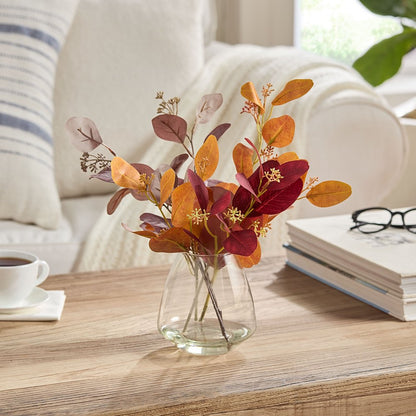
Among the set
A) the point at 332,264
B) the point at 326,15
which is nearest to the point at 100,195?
the point at 332,264

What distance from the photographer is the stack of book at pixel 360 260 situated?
895mm

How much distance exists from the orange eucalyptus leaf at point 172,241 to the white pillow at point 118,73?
1061mm

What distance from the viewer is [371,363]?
0.76m

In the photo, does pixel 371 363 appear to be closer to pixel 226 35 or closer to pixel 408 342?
pixel 408 342

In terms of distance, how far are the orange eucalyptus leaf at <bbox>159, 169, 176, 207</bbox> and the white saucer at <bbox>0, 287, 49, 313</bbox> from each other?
300 mm

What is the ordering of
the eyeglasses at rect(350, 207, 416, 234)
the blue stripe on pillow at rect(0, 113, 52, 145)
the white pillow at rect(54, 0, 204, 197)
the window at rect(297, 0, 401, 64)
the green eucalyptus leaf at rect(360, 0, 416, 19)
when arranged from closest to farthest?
the eyeglasses at rect(350, 207, 416, 234), the blue stripe on pillow at rect(0, 113, 52, 145), the white pillow at rect(54, 0, 204, 197), the green eucalyptus leaf at rect(360, 0, 416, 19), the window at rect(297, 0, 401, 64)

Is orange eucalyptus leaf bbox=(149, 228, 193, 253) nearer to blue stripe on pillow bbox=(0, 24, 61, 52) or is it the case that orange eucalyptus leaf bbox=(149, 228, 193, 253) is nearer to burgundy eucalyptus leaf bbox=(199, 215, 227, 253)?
burgundy eucalyptus leaf bbox=(199, 215, 227, 253)

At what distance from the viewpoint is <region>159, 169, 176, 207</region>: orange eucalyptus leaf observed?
0.70 m

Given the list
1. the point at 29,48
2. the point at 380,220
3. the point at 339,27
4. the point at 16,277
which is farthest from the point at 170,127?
the point at 339,27

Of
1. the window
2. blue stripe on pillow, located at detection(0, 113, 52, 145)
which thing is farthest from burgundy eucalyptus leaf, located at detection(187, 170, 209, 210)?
the window

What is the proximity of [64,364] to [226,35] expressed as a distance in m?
2.26

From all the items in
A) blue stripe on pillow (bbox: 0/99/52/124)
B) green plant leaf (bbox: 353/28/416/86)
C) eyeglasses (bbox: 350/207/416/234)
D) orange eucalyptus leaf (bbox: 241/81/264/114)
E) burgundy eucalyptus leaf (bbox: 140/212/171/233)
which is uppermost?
orange eucalyptus leaf (bbox: 241/81/264/114)

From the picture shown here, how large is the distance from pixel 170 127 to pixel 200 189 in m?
Result: 0.07

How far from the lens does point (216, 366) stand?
754 millimetres
